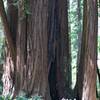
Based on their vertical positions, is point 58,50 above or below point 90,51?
below

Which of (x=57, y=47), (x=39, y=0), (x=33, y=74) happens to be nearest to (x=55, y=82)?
(x=57, y=47)

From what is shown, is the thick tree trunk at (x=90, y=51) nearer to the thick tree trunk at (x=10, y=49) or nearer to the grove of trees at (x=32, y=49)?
the grove of trees at (x=32, y=49)

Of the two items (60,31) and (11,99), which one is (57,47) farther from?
(11,99)

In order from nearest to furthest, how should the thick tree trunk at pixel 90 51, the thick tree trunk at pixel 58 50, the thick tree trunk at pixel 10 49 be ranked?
1. the thick tree trunk at pixel 90 51
2. the thick tree trunk at pixel 10 49
3. the thick tree trunk at pixel 58 50

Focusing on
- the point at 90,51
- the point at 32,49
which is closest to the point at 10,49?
the point at 32,49

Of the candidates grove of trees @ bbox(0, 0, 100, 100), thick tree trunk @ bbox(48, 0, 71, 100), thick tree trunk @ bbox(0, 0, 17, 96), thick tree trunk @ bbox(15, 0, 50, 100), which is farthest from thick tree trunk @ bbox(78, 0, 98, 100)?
thick tree trunk @ bbox(0, 0, 17, 96)

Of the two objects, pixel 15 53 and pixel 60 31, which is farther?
pixel 60 31

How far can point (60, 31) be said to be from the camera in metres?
8.87

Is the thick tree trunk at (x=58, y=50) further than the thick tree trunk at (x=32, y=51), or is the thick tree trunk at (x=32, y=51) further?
the thick tree trunk at (x=58, y=50)

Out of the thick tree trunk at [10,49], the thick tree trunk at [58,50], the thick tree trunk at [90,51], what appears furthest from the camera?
the thick tree trunk at [58,50]

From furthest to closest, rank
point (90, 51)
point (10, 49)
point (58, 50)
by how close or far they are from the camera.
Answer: point (58, 50)
point (10, 49)
point (90, 51)

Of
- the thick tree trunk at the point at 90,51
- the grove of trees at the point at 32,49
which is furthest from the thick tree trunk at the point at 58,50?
the thick tree trunk at the point at 90,51

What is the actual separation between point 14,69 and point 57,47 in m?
1.63

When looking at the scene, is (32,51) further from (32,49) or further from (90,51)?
(90,51)
